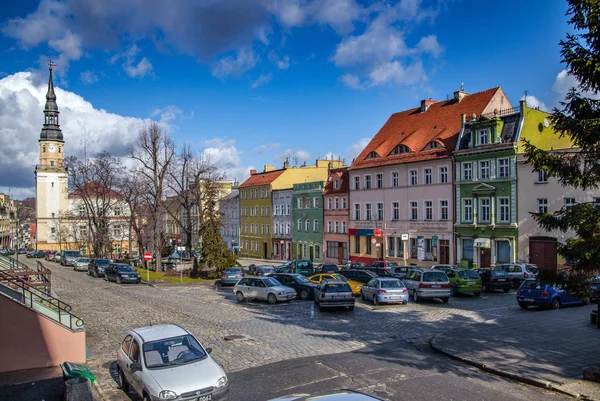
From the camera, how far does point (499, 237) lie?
40906 mm

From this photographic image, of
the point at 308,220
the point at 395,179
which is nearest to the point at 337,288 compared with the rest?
the point at 395,179

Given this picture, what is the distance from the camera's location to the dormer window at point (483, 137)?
42.4m

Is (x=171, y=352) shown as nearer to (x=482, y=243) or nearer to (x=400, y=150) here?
(x=482, y=243)

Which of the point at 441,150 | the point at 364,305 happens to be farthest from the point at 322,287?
the point at 441,150

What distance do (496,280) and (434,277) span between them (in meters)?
6.26

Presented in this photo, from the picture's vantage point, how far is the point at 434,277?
87.1ft

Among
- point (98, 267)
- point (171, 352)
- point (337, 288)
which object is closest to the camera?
Result: point (171, 352)

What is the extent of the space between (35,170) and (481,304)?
91708 mm

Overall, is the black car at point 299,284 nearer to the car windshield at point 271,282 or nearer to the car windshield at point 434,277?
the car windshield at point 271,282

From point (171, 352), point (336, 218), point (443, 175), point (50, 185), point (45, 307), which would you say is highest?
point (50, 185)

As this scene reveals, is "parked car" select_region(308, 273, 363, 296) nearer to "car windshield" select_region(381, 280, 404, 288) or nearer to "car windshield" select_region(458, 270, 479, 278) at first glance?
"car windshield" select_region(381, 280, 404, 288)

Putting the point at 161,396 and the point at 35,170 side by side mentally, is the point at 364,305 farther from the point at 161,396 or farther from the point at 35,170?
the point at 35,170

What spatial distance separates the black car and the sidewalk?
10.8 metres

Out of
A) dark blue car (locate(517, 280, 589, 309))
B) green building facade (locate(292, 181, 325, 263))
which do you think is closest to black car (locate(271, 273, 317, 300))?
dark blue car (locate(517, 280, 589, 309))
